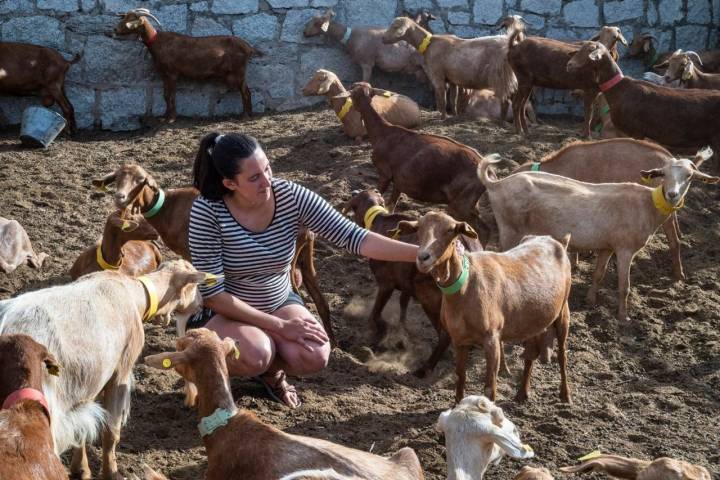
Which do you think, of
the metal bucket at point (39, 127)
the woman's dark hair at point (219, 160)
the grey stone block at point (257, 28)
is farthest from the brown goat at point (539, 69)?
the woman's dark hair at point (219, 160)

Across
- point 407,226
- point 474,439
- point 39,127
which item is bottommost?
point 39,127

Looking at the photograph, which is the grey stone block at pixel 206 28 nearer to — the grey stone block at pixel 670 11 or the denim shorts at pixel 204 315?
the grey stone block at pixel 670 11

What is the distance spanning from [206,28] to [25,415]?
9.70m

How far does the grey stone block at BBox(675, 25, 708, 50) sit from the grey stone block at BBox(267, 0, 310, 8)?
5197 mm

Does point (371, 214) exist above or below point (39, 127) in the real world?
above

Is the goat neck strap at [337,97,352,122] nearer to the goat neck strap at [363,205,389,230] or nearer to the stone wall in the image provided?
the stone wall

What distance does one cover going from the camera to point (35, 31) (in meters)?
12.5

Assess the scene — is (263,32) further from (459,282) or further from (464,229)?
(464,229)

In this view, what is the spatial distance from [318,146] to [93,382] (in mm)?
6474

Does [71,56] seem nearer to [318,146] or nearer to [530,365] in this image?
[318,146]

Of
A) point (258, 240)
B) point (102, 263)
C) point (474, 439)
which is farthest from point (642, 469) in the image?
point (102, 263)

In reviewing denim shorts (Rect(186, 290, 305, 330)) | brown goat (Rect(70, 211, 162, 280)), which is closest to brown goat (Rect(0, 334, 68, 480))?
denim shorts (Rect(186, 290, 305, 330))

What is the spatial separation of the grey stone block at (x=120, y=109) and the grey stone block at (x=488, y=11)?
4591 millimetres

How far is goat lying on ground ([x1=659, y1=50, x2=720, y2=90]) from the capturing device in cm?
1210
